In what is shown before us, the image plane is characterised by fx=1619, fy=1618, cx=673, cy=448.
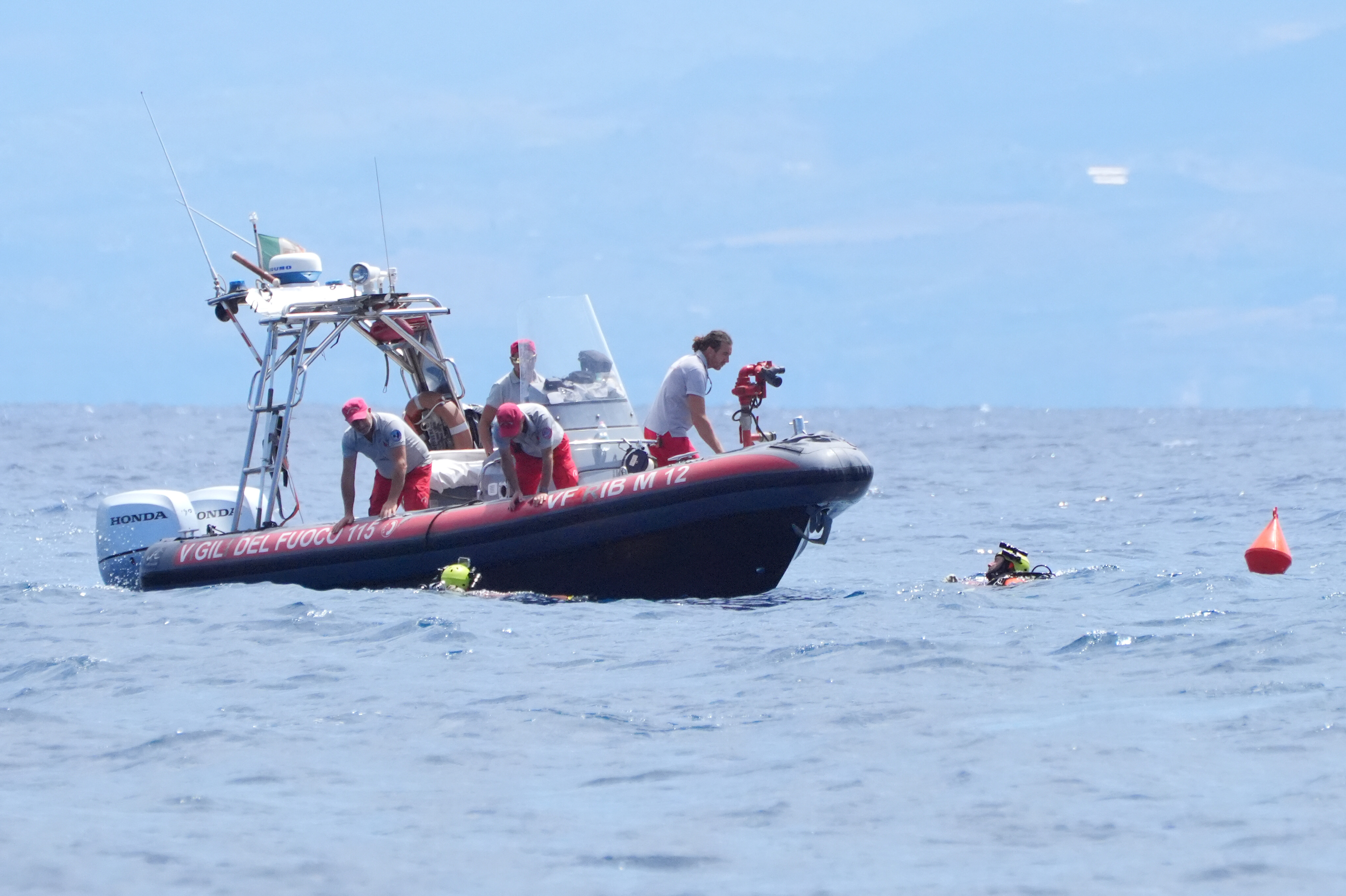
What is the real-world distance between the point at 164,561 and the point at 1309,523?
10.5 metres

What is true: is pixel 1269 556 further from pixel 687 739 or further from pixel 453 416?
pixel 687 739

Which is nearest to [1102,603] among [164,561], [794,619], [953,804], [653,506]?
[794,619]

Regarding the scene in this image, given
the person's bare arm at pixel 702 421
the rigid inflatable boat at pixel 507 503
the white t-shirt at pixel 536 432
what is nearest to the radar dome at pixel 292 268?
the rigid inflatable boat at pixel 507 503

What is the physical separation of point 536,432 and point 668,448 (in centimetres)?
84

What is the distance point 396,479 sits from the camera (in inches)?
373

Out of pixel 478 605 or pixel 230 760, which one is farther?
pixel 478 605

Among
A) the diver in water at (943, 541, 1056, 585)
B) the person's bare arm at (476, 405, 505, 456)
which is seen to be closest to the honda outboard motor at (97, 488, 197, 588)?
the person's bare arm at (476, 405, 505, 456)

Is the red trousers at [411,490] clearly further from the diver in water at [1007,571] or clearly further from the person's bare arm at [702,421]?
the diver in water at [1007,571]

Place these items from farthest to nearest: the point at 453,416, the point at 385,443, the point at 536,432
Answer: the point at 453,416 < the point at 385,443 < the point at 536,432

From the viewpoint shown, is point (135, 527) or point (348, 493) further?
point (135, 527)

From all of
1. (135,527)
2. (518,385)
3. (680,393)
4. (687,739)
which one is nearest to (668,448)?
(680,393)

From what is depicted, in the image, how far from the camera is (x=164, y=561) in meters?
10.2

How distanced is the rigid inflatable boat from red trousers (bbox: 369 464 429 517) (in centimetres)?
24

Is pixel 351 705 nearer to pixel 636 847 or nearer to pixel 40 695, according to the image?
pixel 40 695
